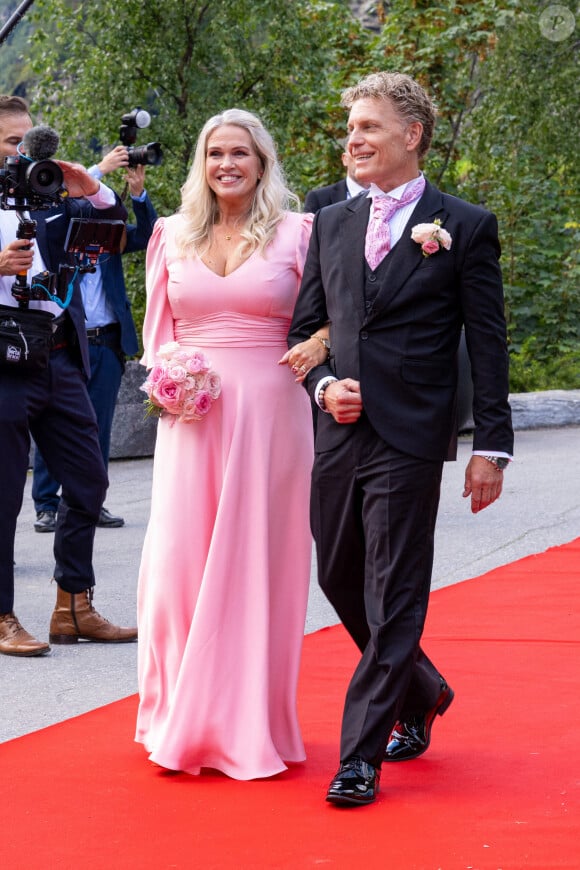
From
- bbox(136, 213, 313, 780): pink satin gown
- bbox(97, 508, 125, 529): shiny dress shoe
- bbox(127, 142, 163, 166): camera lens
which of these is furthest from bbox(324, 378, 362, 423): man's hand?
bbox(97, 508, 125, 529): shiny dress shoe

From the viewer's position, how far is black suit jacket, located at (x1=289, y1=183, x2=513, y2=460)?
411 cm

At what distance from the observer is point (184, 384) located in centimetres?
449

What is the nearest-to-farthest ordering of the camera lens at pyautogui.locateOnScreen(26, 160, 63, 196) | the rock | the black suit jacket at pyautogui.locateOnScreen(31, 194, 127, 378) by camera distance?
the camera lens at pyautogui.locateOnScreen(26, 160, 63, 196)
the black suit jacket at pyautogui.locateOnScreen(31, 194, 127, 378)
the rock

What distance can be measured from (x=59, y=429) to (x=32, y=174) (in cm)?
113

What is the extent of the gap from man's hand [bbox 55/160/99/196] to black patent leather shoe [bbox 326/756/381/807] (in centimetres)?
292

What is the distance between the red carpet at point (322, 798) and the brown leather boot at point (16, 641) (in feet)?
2.97

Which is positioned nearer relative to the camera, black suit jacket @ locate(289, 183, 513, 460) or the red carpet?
the red carpet

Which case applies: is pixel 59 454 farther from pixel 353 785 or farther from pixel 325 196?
pixel 353 785

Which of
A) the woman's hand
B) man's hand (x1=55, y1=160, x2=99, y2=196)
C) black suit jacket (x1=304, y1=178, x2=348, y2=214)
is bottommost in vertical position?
the woman's hand

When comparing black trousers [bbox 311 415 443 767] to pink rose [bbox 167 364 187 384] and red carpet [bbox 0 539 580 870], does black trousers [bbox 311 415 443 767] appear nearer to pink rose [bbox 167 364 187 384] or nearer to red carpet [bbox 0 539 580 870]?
red carpet [bbox 0 539 580 870]

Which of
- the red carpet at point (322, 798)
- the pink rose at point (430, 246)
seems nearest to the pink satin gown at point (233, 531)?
the red carpet at point (322, 798)

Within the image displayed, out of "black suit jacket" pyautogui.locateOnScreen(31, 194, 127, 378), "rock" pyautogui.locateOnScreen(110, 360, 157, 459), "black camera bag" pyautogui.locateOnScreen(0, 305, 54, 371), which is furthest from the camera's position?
"rock" pyautogui.locateOnScreen(110, 360, 157, 459)

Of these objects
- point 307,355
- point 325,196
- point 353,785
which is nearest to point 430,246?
point 307,355

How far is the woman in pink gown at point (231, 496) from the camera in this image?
4438 millimetres
